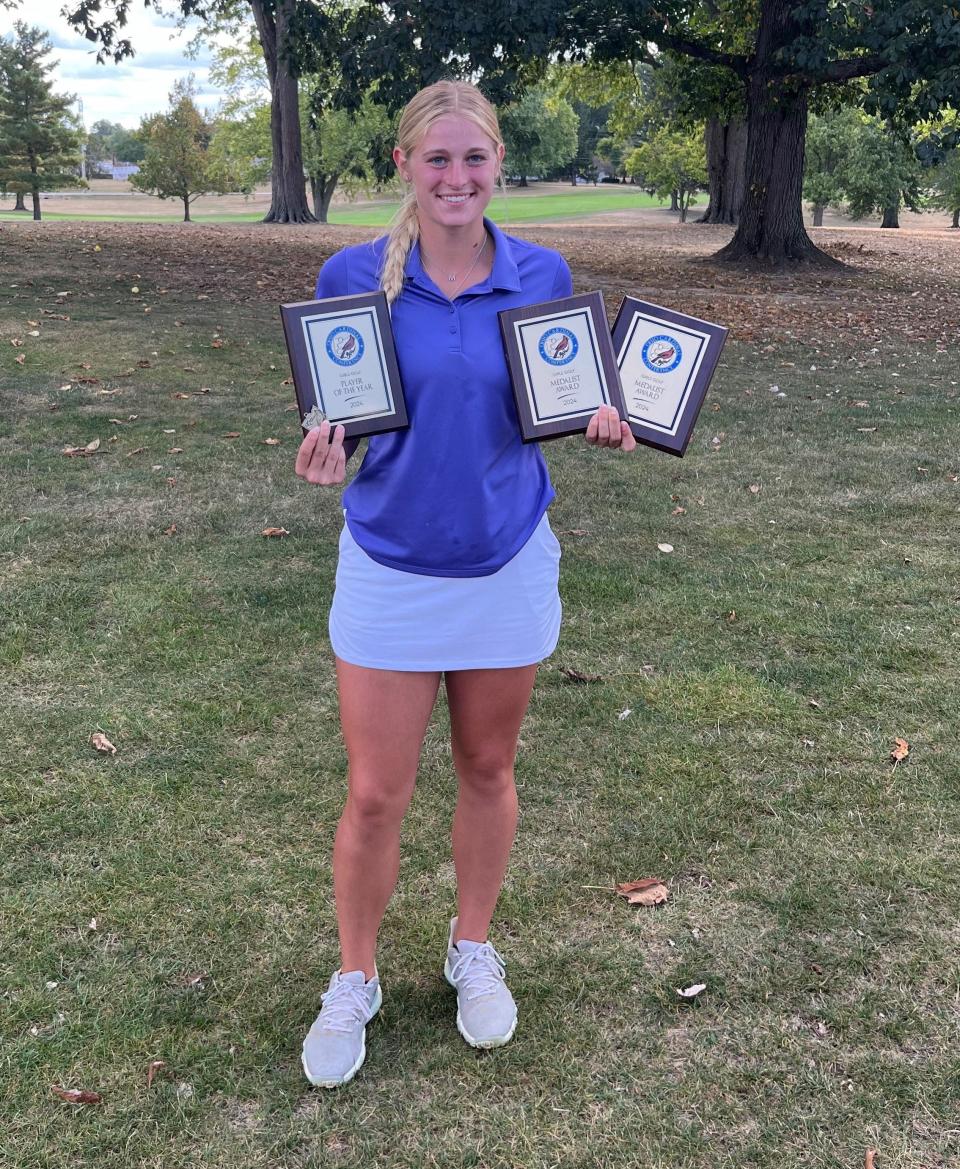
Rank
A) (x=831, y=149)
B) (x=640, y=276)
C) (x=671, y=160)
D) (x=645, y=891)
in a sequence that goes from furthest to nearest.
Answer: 1. (x=671, y=160)
2. (x=831, y=149)
3. (x=640, y=276)
4. (x=645, y=891)

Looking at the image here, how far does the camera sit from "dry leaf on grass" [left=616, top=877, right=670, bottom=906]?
3.00m

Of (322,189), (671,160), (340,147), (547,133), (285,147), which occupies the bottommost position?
(285,147)

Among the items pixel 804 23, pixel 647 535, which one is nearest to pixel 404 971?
pixel 647 535

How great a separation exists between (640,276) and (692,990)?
15.1 metres

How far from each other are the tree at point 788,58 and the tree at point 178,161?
3576 cm

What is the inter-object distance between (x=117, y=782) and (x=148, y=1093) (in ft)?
4.35

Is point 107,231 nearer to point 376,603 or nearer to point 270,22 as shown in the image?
point 270,22

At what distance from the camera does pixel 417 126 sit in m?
2.08

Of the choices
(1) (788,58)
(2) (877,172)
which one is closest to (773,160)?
(1) (788,58)

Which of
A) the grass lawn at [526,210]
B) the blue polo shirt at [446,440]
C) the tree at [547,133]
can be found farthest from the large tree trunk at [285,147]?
the tree at [547,133]

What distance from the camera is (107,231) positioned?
19797 mm

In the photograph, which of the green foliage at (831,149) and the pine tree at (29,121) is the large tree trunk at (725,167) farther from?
the pine tree at (29,121)

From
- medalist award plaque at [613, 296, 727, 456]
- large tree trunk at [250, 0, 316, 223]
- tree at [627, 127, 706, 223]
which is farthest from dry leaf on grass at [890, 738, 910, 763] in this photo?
tree at [627, 127, 706, 223]

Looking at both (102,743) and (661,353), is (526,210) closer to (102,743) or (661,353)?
(102,743)
